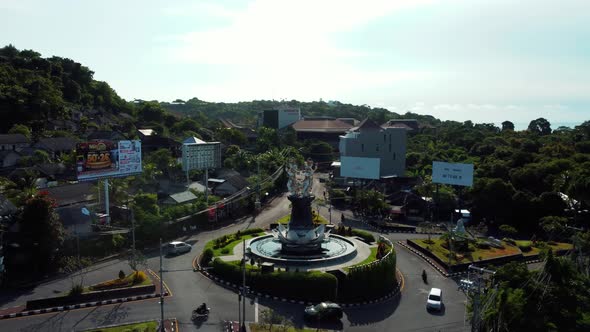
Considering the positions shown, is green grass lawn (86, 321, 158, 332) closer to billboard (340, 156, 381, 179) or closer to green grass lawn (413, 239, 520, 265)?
green grass lawn (413, 239, 520, 265)

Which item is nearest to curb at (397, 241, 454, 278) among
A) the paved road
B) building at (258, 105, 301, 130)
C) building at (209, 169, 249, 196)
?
the paved road

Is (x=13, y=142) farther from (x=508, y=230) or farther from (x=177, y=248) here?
(x=508, y=230)

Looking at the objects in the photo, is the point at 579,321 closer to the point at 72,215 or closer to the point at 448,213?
the point at 72,215

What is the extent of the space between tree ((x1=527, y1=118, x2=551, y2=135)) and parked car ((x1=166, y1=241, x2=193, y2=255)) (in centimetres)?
14023

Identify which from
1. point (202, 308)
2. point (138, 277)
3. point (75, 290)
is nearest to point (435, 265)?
point (202, 308)

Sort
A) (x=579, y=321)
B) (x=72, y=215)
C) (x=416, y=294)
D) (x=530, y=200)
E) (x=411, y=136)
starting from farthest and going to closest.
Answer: (x=411, y=136) < (x=530, y=200) < (x=72, y=215) < (x=416, y=294) < (x=579, y=321)

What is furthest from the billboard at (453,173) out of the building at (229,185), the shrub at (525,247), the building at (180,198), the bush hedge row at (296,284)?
the bush hedge row at (296,284)

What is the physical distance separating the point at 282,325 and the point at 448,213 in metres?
46.5

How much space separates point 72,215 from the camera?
42250 mm

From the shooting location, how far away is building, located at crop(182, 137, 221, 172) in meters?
59.8

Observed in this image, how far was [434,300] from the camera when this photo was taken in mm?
33156

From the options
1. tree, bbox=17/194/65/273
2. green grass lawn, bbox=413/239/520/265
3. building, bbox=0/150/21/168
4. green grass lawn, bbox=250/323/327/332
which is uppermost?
building, bbox=0/150/21/168

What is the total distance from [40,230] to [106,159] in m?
13.0

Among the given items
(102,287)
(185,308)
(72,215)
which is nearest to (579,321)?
(185,308)
